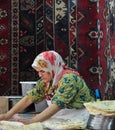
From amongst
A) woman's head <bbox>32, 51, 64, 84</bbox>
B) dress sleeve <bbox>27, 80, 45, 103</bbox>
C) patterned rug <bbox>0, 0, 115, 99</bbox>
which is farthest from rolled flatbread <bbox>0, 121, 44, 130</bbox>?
patterned rug <bbox>0, 0, 115, 99</bbox>

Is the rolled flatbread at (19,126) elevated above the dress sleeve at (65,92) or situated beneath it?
situated beneath

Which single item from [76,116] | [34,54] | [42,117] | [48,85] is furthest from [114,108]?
[34,54]

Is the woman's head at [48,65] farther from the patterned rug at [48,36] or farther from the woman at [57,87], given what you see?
the patterned rug at [48,36]

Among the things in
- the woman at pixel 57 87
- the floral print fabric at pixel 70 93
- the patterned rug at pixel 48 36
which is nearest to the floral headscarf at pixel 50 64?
the woman at pixel 57 87

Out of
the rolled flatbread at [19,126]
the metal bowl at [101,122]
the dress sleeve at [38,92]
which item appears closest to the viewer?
the metal bowl at [101,122]

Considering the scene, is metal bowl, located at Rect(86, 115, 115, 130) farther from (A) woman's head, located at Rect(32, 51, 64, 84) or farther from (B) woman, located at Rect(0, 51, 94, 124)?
(A) woman's head, located at Rect(32, 51, 64, 84)

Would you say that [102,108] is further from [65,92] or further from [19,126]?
[65,92]

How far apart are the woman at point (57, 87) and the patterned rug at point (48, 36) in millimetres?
1164

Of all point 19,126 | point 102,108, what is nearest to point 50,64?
point 19,126

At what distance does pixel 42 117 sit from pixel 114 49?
1.01m

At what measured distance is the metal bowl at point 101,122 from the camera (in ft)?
5.52

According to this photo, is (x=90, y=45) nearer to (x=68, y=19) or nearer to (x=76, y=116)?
(x=68, y=19)

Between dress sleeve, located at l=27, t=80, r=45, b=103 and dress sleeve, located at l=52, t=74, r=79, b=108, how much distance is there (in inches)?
17.4

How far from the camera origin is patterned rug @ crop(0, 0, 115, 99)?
4262 mm
